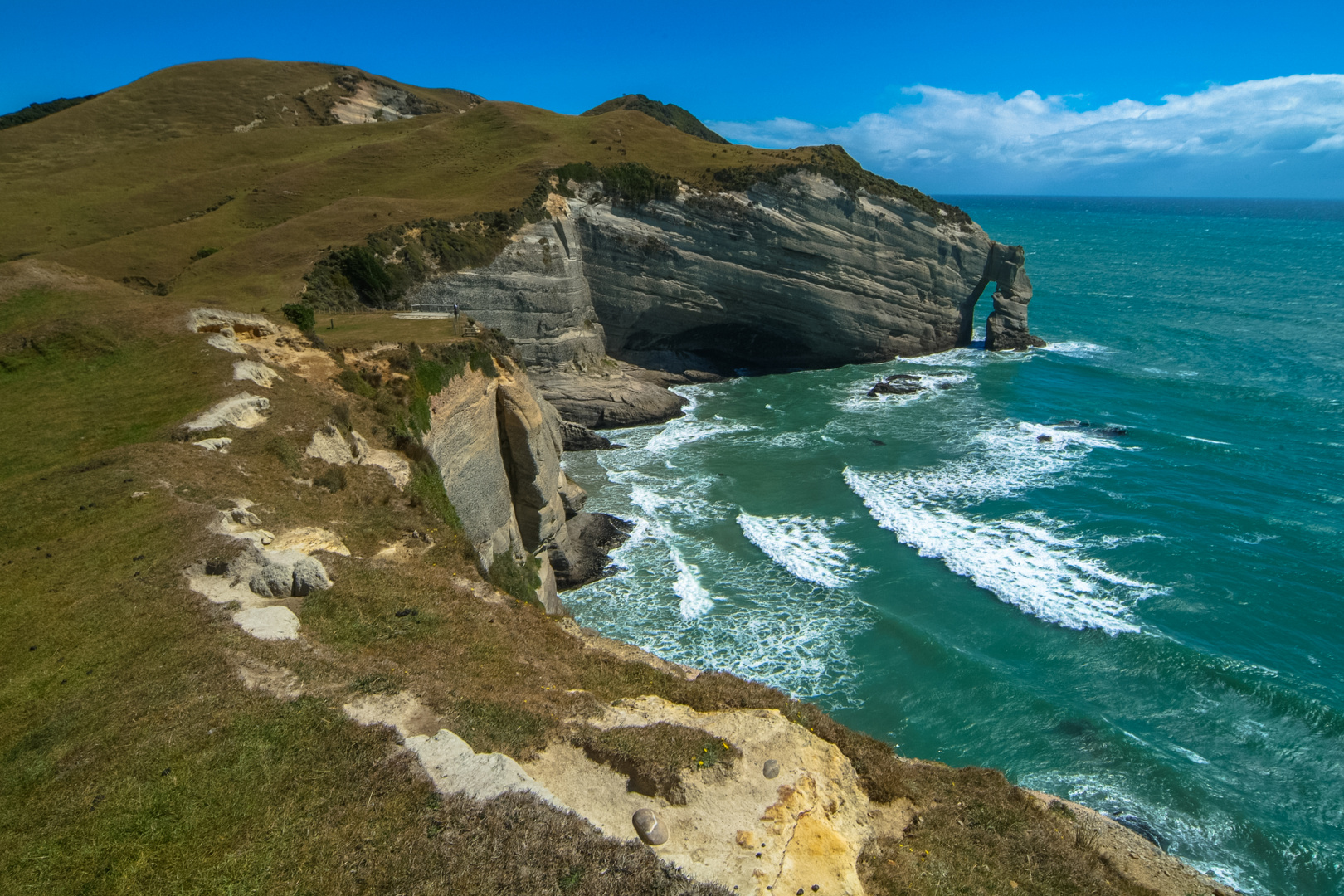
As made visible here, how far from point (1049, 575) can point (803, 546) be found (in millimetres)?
9865

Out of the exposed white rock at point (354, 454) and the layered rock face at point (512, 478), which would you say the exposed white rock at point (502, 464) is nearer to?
the layered rock face at point (512, 478)

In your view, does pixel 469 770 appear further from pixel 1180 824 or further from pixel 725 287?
pixel 725 287

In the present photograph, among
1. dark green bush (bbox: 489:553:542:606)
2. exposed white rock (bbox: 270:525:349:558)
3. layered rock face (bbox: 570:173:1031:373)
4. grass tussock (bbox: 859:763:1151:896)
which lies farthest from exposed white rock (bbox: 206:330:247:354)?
layered rock face (bbox: 570:173:1031:373)

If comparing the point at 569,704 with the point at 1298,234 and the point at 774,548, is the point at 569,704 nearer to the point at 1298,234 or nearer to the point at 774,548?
the point at 774,548

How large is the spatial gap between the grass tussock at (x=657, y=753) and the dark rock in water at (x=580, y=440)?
34.9 metres

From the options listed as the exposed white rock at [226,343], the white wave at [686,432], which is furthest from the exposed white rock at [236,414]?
the white wave at [686,432]

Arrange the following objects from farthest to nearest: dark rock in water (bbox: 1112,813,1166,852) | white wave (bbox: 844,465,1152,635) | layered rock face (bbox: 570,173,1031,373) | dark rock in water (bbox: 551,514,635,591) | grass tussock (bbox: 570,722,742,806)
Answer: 1. layered rock face (bbox: 570,173,1031,373)
2. dark rock in water (bbox: 551,514,635,591)
3. white wave (bbox: 844,465,1152,635)
4. dark rock in water (bbox: 1112,813,1166,852)
5. grass tussock (bbox: 570,722,742,806)

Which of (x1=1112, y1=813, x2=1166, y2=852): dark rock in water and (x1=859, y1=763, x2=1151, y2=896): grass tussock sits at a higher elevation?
(x1=859, y1=763, x2=1151, y2=896): grass tussock

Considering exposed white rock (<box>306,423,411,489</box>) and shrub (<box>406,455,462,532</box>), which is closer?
exposed white rock (<box>306,423,411,489</box>)

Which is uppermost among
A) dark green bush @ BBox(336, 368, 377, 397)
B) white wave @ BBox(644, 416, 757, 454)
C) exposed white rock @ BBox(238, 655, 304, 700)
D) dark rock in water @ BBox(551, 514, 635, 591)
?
dark green bush @ BBox(336, 368, 377, 397)

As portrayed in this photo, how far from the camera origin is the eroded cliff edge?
4797 centimetres

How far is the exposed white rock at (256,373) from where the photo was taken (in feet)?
68.8

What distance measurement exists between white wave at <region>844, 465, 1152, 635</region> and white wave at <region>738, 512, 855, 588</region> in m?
3.11

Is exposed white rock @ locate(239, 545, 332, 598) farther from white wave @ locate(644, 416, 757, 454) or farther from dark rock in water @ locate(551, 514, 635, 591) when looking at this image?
white wave @ locate(644, 416, 757, 454)
